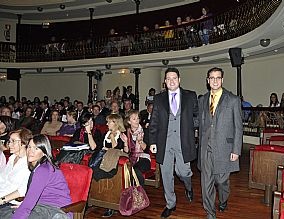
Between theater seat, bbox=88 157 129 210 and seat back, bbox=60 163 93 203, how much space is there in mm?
1237

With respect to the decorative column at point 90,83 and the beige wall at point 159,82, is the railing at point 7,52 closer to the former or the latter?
the beige wall at point 159,82

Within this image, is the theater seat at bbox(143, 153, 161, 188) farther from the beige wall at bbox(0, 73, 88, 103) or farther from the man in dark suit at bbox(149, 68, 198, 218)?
the beige wall at bbox(0, 73, 88, 103)

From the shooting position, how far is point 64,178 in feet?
11.0

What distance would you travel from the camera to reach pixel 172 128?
15.2ft

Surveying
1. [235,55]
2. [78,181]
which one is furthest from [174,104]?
[235,55]

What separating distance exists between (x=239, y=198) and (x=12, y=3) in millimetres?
15996

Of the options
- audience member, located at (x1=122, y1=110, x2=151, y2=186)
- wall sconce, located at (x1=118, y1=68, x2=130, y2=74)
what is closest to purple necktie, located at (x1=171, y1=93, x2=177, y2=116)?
audience member, located at (x1=122, y1=110, x2=151, y2=186)

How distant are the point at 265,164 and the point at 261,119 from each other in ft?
22.8

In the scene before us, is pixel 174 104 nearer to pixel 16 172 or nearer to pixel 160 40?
pixel 16 172

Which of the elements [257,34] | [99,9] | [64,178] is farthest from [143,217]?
[99,9]

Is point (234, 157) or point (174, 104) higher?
point (174, 104)

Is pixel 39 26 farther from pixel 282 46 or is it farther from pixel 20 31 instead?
pixel 282 46

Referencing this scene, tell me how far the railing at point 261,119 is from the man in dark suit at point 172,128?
6.83m

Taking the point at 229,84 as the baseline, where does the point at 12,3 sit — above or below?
above
